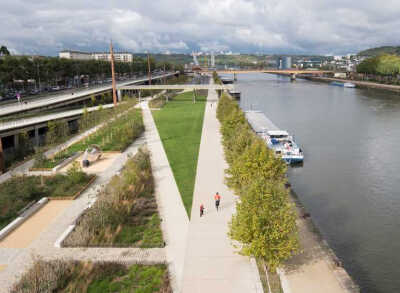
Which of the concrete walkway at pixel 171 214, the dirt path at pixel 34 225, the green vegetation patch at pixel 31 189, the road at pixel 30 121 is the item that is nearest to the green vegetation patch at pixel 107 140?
the green vegetation patch at pixel 31 189

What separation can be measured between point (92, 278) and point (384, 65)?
128961mm

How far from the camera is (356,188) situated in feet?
88.0

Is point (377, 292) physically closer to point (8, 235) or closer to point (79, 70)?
point (8, 235)

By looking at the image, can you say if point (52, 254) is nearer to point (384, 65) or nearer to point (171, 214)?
point (171, 214)

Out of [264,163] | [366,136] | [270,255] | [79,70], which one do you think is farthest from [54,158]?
[79,70]

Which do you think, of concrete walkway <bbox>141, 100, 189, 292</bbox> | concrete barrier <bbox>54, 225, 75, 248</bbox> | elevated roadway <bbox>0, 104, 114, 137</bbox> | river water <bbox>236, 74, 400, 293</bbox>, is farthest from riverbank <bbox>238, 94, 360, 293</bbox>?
elevated roadway <bbox>0, 104, 114, 137</bbox>

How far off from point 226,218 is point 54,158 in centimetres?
1799

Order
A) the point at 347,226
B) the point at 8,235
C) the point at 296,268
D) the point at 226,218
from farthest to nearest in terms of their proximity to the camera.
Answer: the point at 347,226 → the point at 226,218 → the point at 8,235 → the point at 296,268

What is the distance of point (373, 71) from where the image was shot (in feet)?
429

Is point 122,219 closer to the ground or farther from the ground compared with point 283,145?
farther from the ground

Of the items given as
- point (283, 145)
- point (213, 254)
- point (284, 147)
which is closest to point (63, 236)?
point (213, 254)

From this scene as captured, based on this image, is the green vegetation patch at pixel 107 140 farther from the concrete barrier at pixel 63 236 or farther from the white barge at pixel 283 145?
the white barge at pixel 283 145

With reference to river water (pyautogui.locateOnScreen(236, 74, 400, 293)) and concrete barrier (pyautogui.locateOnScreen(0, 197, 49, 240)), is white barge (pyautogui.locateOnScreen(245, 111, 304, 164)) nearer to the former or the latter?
river water (pyautogui.locateOnScreen(236, 74, 400, 293))

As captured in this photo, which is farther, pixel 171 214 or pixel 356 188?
pixel 356 188
